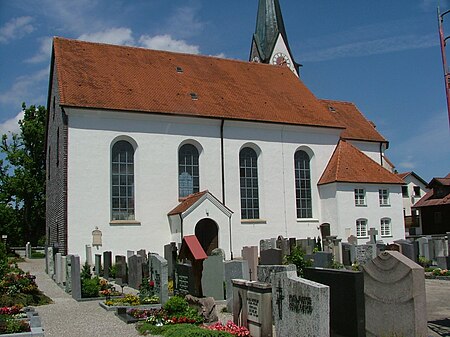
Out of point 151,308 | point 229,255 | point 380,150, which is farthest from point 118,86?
point 380,150

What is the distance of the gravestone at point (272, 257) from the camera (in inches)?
679

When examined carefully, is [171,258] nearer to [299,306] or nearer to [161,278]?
[161,278]

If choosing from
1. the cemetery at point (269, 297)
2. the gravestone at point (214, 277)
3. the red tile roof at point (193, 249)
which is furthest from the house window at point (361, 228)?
the red tile roof at point (193, 249)

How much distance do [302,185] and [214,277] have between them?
17.0 metres

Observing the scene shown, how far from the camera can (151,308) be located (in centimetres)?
1268

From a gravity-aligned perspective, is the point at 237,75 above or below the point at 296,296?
above

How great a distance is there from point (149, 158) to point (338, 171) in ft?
37.1

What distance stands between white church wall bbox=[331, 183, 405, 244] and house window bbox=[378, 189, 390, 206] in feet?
0.64

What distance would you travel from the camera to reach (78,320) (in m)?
12.0

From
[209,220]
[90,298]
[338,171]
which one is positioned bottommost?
[90,298]

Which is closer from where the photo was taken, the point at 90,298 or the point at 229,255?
the point at 90,298

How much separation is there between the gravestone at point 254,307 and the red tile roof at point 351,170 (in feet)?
67.6

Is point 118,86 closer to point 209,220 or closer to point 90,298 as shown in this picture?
point 209,220

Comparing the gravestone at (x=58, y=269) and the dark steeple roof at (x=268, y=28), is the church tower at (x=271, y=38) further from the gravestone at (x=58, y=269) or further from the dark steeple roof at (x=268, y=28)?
the gravestone at (x=58, y=269)
